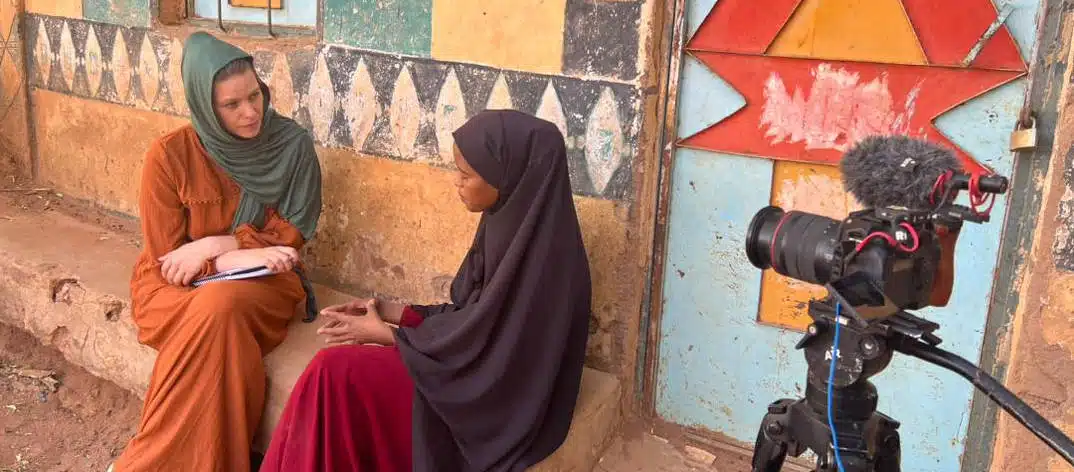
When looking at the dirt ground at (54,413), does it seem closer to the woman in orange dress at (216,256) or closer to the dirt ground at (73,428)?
Result: the dirt ground at (73,428)

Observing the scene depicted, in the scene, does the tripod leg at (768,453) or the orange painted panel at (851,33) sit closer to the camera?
the tripod leg at (768,453)

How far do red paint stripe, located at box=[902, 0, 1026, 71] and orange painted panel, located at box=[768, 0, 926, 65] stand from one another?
0.03 metres

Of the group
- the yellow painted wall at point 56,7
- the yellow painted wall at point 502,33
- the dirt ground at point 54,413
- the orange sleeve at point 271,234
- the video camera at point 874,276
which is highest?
the yellow painted wall at point 56,7

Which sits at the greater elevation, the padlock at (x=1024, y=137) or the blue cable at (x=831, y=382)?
the padlock at (x=1024, y=137)

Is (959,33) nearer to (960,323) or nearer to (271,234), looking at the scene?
(960,323)

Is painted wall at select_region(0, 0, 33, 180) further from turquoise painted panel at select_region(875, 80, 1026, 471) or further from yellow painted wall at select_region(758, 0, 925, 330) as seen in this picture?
turquoise painted panel at select_region(875, 80, 1026, 471)

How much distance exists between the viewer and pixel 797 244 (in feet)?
5.18

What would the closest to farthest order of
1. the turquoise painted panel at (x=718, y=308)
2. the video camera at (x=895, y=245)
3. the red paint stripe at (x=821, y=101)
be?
the video camera at (x=895, y=245) → the red paint stripe at (x=821, y=101) → the turquoise painted panel at (x=718, y=308)

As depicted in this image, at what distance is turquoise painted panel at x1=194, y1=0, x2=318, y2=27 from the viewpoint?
12.2 feet

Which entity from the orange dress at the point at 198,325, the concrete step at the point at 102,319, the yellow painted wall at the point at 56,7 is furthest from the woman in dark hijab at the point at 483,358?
the yellow painted wall at the point at 56,7

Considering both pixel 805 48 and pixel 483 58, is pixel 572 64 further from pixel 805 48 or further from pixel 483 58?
pixel 805 48

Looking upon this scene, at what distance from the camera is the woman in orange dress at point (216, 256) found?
2.67 m

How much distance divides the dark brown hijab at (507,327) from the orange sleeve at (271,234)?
2.58ft

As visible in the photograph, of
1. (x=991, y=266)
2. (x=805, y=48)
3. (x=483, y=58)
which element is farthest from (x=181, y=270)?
(x=991, y=266)
